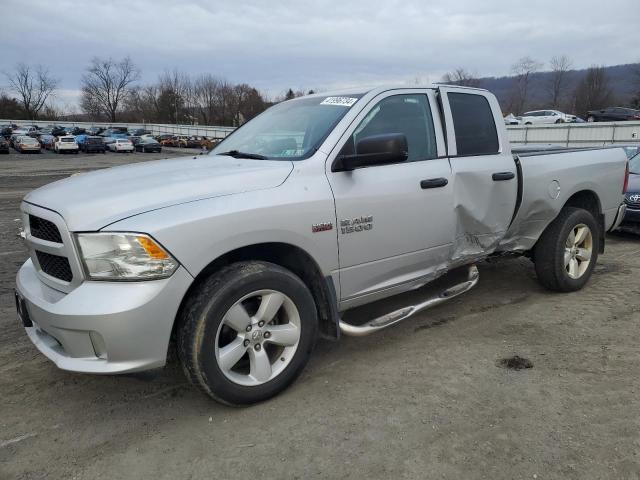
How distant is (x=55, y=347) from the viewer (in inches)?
110

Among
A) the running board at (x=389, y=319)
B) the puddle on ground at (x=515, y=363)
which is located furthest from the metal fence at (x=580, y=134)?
the puddle on ground at (x=515, y=363)

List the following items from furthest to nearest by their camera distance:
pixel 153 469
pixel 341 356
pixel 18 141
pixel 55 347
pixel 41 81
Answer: pixel 41 81 → pixel 18 141 → pixel 341 356 → pixel 55 347 → pixel 153 469

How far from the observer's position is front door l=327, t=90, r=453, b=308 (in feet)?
11.0

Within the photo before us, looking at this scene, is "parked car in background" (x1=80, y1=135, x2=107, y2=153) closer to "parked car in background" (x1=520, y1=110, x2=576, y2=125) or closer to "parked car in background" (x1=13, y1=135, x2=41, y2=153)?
"parked car in background" (x1=13, y1=135, x2=41, y2=153)

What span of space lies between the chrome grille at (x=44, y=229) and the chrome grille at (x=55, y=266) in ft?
0.32

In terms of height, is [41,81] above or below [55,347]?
above

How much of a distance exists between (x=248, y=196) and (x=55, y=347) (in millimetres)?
1354

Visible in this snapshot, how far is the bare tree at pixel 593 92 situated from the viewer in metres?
70.4

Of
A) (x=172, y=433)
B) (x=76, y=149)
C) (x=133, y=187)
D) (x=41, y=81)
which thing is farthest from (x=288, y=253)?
(x=41, y=81)

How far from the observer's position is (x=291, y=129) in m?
3.76

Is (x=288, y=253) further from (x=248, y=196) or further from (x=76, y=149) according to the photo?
(x=76, y=149)

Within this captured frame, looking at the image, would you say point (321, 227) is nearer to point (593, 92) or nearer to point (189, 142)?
point (189, 142)

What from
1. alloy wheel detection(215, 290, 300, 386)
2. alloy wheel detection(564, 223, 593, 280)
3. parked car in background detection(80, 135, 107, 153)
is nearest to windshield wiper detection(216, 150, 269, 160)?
alloy wheel detection(215, 290, 300, 386)

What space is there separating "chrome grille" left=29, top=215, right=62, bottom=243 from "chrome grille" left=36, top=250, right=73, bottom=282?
10cm
